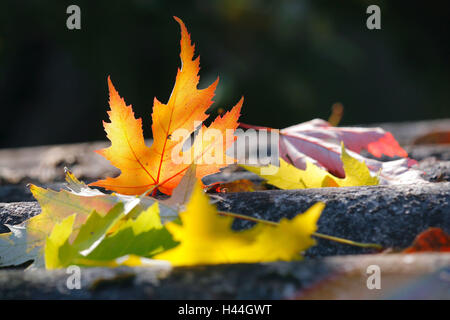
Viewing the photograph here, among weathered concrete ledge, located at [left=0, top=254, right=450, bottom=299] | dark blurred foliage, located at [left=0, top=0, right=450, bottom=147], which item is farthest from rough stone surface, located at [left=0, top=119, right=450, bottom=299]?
dark blurred foliage, located at [left=0, top=0, right=450, bottom=147]

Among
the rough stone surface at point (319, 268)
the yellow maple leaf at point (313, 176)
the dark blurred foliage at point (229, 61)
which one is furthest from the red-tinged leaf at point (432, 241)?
the dark blurred foliage at point (229, 61)

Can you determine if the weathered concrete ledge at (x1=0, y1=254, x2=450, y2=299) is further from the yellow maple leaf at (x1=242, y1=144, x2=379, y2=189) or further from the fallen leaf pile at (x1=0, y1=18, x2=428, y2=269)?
the yellow maple leaf at (x1=242, y1=144, x2=379, y2=189)

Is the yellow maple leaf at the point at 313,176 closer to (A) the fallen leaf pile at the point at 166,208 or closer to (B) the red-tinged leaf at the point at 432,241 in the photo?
(A) the fallen leaf pile at the point at 166,208

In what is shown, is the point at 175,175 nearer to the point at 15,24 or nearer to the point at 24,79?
the point at 15,24

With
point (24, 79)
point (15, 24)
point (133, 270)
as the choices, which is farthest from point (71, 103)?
point (133, 270)

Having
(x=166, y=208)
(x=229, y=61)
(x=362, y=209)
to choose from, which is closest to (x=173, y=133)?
(x=166, y=208)

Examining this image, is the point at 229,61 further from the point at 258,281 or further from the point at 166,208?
the point at 258,281
